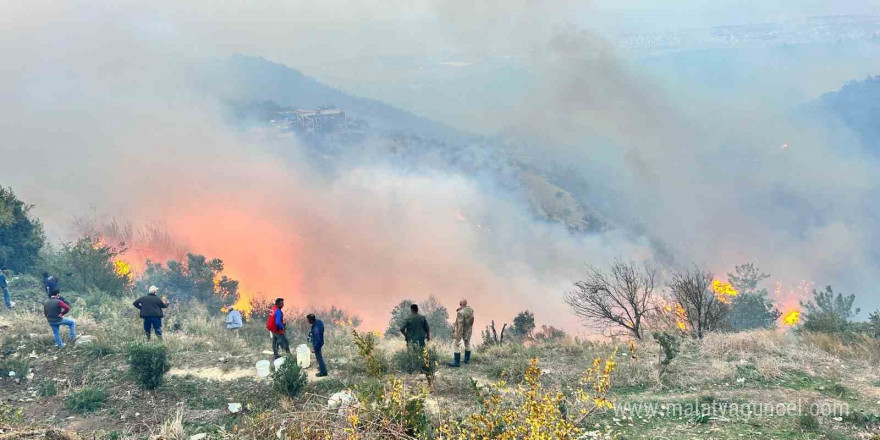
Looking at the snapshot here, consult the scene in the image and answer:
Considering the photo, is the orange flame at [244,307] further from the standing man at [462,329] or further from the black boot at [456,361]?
the standing man at [462,329]

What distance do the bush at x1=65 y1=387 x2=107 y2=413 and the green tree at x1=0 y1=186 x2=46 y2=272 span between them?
1688 centimetres

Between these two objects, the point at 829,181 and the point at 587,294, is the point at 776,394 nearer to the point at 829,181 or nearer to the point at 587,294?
the point at 587,294

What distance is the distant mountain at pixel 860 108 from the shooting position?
159m

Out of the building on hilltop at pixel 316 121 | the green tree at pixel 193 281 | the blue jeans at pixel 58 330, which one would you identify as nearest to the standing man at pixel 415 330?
the blue jeans at pixel 58 330

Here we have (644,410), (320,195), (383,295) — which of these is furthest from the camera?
(320,195)

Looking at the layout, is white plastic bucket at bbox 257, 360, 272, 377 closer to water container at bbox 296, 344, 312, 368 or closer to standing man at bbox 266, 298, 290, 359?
water container at bbox 296, 344, 312, 368

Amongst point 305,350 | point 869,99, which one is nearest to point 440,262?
point 305,350

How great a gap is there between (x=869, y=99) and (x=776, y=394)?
233m

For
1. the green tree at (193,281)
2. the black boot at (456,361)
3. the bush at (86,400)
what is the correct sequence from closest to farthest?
the bush at (86,400), the black boot at (456,361), the green tree at (193,281)

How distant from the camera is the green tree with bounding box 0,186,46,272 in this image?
20.6 m

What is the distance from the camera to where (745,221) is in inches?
5212

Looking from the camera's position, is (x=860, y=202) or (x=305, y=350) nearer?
(x=305, y=350)

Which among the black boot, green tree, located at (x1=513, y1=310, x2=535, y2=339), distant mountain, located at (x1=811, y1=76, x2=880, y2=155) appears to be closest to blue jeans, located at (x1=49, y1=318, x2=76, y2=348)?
the black boot

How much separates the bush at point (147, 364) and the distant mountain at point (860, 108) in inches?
8313
